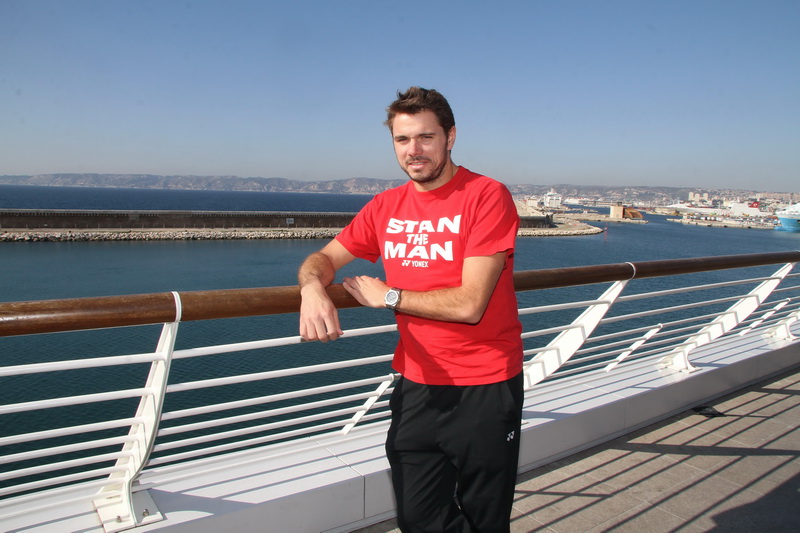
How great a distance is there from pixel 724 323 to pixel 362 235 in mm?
2432

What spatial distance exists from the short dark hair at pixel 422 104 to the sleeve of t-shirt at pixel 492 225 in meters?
0.21

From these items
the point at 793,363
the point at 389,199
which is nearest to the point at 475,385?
the point at 389,199

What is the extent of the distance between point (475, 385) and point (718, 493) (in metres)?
1.34

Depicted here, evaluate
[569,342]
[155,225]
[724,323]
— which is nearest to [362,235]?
[569,342]

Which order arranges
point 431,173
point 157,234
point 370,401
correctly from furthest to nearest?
point 157,234 < point 370,401 < point 431,173

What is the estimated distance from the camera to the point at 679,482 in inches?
81.3

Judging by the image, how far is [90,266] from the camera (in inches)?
1314

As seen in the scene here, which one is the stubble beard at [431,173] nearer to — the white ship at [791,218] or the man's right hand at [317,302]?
the man's right hand at [317,302]

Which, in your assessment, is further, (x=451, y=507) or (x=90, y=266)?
(x=90, y=266)

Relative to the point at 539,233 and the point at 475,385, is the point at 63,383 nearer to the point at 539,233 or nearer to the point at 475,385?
the point at 475,385

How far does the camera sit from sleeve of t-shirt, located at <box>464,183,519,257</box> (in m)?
1.19

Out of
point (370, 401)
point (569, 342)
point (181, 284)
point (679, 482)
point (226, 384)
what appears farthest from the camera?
point (181, 284)

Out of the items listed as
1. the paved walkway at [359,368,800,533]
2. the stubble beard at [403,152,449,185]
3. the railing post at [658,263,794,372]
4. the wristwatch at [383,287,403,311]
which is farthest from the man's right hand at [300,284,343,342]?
the railing post at [658,263,794,372]

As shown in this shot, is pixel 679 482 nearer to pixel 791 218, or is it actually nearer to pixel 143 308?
pixel 143 308
